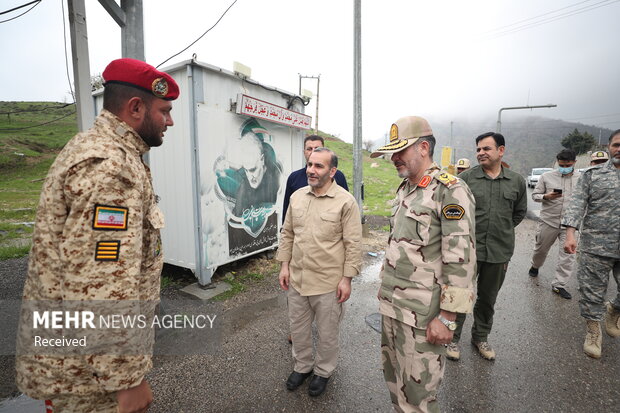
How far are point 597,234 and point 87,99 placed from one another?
5485mm

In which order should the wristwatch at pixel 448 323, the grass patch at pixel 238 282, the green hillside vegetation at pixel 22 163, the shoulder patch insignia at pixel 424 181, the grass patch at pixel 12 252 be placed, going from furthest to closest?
1. the green hillside vegetation at pixel 22 163
2. the grass patch at pixel 12 252
3. the grass patch at pixel 238 282
4. the shoulder patch insignia at pixel 424 181
5. the wristwatch at pixel 448 323

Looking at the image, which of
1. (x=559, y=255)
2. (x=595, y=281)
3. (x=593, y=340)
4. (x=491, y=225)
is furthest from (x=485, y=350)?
(x=559, y=255)

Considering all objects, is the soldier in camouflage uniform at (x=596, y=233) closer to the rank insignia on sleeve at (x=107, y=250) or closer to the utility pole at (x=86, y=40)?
the rank insignia on sleeve at (x=107, y=250)

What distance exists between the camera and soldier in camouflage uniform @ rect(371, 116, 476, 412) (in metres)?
1.62

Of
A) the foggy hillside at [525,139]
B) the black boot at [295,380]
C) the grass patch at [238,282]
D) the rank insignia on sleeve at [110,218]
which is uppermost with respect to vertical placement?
the foggy hillside at [525,139]

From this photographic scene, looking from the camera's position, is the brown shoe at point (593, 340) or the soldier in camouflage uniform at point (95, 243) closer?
the soldier in camouflage uniform at point (95, 243)

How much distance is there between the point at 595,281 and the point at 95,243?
4356mm

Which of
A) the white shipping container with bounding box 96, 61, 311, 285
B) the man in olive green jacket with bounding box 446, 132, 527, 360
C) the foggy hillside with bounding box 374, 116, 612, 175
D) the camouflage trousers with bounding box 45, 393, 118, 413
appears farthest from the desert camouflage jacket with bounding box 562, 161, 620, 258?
the foggy hillside with bounding box 374, 116, 612, 175

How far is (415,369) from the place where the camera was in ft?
5.58

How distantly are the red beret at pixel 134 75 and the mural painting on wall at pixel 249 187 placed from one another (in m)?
3.03

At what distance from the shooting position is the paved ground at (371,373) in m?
2.31

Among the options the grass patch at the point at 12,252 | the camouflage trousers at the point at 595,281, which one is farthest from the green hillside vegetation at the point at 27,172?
the camouflage trousers at the point at 595,281

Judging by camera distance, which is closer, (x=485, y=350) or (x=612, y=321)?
(x=485, y=350)

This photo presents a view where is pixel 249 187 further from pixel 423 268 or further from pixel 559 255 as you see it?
pixel 559 255
